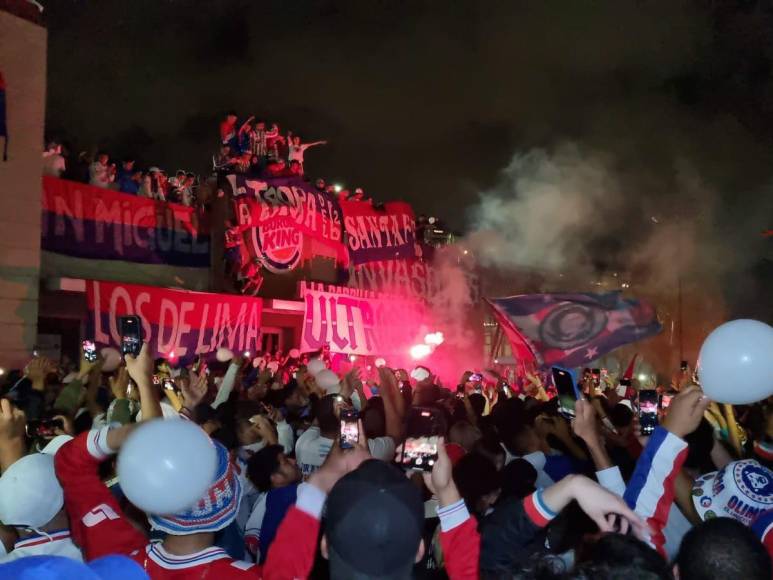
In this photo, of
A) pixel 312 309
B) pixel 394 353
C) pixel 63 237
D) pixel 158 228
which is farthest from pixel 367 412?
pixel 394 353

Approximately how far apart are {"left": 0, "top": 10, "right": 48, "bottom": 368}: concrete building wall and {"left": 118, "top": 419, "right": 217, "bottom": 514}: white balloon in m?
9.68

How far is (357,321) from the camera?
1875cm

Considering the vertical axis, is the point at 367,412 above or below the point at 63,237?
below

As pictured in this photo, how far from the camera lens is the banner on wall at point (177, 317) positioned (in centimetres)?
1208

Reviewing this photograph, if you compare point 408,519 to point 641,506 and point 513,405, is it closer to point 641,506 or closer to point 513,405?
point 641,506

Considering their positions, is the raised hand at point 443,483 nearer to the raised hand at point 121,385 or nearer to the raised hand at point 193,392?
the raised hand at point 193,392

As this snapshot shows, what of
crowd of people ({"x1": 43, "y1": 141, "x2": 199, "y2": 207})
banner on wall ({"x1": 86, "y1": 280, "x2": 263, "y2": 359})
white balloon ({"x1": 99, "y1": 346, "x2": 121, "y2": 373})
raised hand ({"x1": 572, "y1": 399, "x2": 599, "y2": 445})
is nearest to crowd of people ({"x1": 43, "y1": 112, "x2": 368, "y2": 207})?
crowd of people ({"x1": 43, "y1": 141, "x2": 199, "y2": 207})

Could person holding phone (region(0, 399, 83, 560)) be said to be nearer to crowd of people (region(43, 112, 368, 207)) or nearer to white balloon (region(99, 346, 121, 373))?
white balloon (region(99, 346, 121, 373))

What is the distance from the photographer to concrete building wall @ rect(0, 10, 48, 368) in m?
10.9

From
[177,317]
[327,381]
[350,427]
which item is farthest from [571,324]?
[350,427]

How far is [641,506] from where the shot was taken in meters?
2.59

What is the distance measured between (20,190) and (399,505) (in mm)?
10987

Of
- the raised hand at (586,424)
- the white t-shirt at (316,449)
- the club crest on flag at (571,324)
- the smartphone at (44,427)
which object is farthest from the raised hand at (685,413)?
the club crest on flag at (571,324)

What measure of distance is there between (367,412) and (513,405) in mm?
1264
